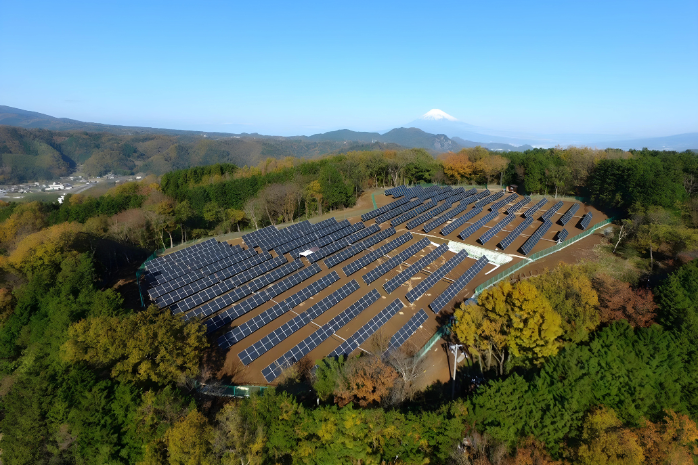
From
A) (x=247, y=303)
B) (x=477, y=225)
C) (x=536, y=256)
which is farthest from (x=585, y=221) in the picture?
(x=247, y=303)

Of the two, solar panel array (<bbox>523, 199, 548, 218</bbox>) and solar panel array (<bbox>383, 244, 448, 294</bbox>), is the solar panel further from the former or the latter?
solar panel array (<bbox>523, 199, 548, 218</bbox>)

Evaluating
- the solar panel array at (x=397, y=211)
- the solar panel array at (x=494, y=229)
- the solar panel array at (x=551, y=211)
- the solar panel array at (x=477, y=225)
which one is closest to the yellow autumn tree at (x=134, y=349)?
the solar panel array at (x=397, y=211)

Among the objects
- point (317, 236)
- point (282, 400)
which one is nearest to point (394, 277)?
point (317, 236)

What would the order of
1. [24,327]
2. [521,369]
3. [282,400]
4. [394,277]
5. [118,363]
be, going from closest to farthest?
1. [282,400]
2. [118,363]
3. [521,369]
4. [24,327]
5. [394,277]

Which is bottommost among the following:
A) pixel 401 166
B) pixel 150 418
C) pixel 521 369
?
pixel 521 369

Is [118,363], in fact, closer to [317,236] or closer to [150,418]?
[150,418]

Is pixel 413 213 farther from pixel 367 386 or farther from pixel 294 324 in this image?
pixel 367 386

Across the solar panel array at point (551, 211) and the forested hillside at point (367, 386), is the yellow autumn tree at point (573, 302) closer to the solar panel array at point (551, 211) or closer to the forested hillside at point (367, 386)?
the forested hillside at point (367, 386)

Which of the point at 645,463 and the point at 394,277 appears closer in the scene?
the point at 645,463
